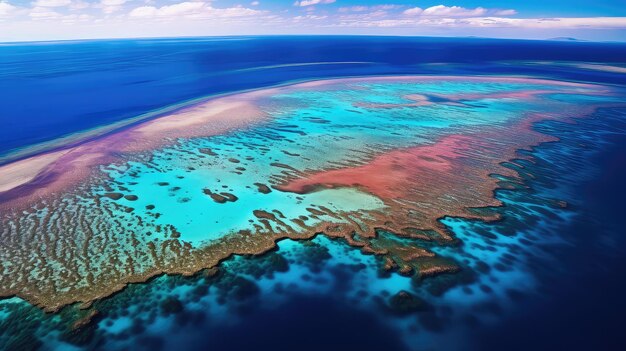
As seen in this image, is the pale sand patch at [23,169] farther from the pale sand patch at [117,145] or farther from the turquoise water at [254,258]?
the turquoise water at [254,258]

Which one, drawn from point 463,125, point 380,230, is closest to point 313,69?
point 463,125

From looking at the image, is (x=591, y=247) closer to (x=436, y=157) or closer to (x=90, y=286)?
(x=436, y=157)

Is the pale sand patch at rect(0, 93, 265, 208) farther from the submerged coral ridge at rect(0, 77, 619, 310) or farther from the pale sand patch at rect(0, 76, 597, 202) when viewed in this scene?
the submerged coral ridge at rect(0, 77, 619, 310)

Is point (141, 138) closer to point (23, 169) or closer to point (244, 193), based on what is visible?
point (23, 169)

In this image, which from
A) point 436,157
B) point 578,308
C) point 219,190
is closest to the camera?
point 578,308

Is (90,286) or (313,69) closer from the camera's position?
(90,286)

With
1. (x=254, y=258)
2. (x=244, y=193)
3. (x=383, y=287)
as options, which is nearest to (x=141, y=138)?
(x=244, y=193)

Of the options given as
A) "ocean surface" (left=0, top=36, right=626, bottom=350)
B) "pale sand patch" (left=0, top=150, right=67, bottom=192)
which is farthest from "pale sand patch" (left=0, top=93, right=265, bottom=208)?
"ocean surface" (left=0, top=36, right=626, bottom=350)
